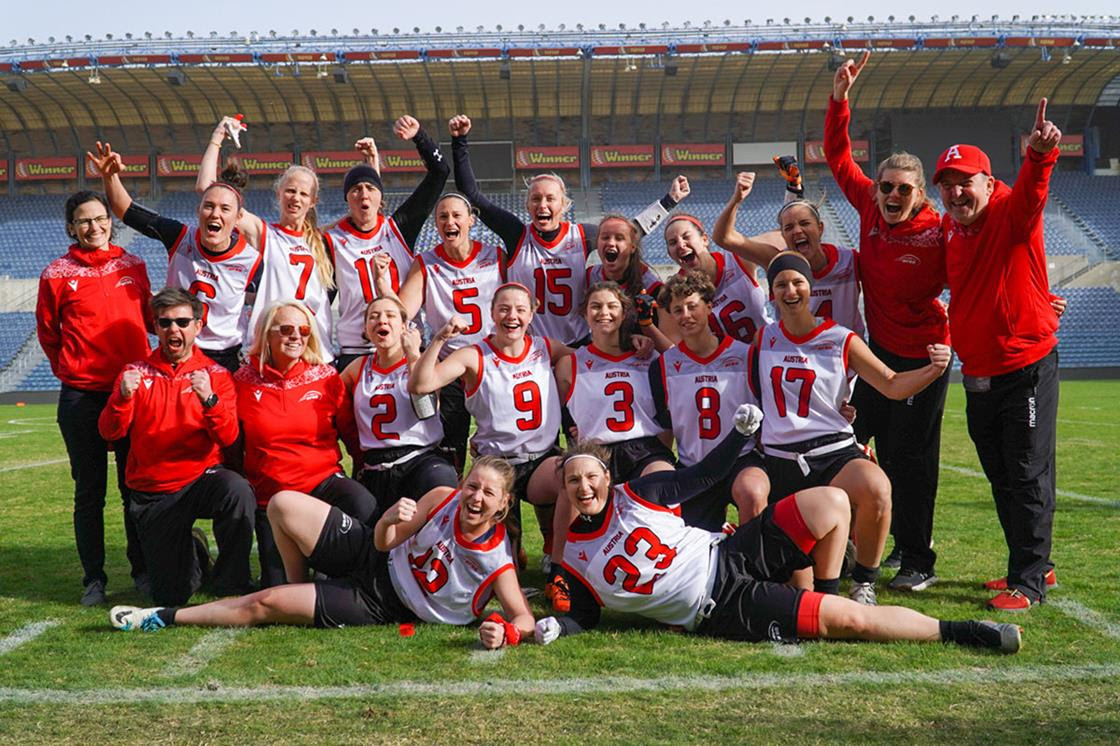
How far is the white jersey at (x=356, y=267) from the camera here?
5.77 m

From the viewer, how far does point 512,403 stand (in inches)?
200

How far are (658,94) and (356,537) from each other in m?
30.8

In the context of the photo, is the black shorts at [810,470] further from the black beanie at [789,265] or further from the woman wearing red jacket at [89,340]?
the woman wearing red jacket at [89,340]

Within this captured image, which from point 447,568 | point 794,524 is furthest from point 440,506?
point 794,524

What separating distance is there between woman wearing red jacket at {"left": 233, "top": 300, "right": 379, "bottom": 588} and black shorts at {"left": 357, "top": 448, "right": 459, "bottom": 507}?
0.44ft

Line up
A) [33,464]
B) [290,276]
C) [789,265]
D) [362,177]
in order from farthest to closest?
1. [33,464]
2. [362,177]
3. [290,276]
4. [789,265]

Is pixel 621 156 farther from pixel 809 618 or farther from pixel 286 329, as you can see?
pixel 809 618

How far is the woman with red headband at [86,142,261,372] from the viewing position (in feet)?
17.3

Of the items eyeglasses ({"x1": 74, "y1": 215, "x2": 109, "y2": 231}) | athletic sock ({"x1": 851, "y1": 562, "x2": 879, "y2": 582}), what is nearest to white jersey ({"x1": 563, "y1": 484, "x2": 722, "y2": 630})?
athletic sock ({"x1": 851, "y1": 562, "x2": 879, "y2": 582})

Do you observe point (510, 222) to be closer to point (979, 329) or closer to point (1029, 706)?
point (979, 329)

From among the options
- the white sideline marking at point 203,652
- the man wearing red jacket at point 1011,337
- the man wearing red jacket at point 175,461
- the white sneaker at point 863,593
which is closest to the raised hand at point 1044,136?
the man wearing red jacket at point 1011,337

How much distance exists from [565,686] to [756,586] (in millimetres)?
972

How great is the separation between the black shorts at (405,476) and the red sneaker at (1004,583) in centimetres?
253

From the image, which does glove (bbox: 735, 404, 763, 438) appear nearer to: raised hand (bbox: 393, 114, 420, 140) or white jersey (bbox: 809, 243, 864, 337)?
white jersey (bbox: 809, 243, 864, 337)
